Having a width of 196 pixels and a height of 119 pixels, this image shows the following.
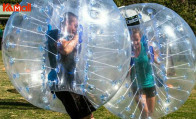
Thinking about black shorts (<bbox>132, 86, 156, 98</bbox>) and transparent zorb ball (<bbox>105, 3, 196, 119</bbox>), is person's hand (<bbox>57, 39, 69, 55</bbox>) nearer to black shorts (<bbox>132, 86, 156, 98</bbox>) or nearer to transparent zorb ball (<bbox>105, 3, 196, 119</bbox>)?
transparent zorb ball (<bbox>105, 3, 196, 119</bbox>)

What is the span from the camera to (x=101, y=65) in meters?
3.18

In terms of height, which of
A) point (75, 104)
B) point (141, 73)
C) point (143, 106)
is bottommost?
point (143, 106)

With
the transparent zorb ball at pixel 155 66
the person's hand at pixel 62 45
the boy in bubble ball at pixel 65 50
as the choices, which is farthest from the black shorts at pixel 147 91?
the person's hand at pixel 62 45

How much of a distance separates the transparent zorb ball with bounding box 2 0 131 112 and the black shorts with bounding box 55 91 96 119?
0.09 meters

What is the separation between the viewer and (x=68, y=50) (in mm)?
3166

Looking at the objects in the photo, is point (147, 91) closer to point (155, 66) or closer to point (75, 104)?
point (155, 66)

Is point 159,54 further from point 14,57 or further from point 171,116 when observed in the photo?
point 171,116

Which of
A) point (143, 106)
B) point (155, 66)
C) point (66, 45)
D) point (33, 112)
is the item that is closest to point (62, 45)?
point (66, 45)

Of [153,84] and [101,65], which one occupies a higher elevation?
[101,65]

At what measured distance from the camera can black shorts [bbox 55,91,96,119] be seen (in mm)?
3426

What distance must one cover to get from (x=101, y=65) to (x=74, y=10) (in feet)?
1.90

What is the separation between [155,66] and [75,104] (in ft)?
3.24

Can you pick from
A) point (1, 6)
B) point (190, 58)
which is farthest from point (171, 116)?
point (1, 6)

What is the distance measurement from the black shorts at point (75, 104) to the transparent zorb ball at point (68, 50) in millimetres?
92
